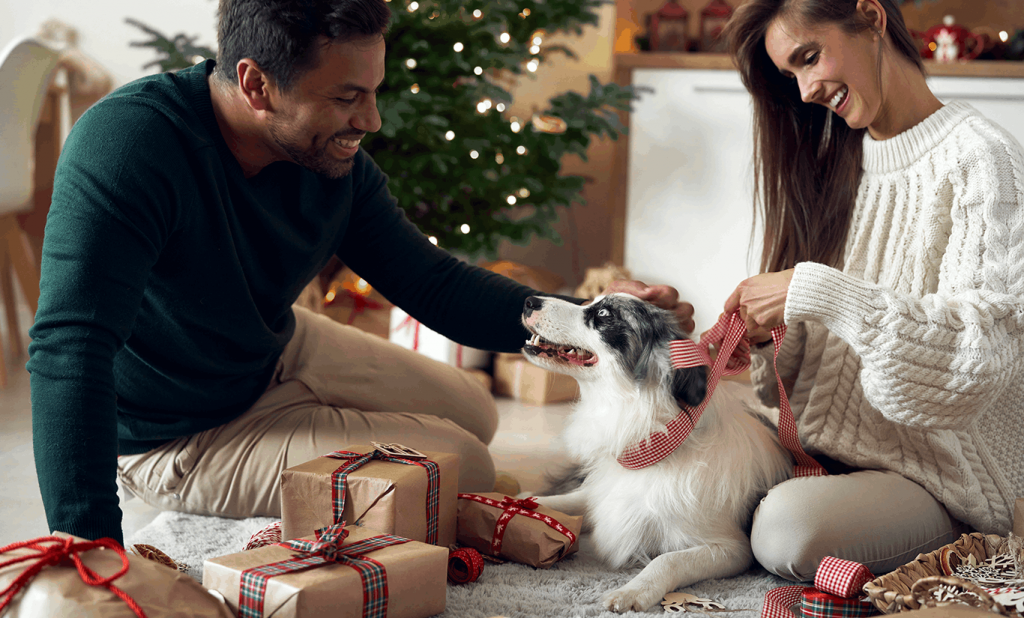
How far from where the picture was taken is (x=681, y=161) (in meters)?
3.36

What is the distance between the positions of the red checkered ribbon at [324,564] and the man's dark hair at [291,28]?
28.9 inches

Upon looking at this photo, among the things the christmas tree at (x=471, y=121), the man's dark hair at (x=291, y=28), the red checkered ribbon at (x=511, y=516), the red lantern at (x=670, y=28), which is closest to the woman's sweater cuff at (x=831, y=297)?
the red checkered ribbon at (x=511, y=516)

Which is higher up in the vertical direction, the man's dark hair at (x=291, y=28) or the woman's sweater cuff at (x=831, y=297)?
the man's dark hair at (x=291, y=28)

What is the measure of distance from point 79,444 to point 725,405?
3.59ft

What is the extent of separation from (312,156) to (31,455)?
1364 millimetres

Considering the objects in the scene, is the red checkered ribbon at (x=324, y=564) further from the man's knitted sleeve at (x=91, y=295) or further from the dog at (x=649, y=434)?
the dog at (x=649, y=434)

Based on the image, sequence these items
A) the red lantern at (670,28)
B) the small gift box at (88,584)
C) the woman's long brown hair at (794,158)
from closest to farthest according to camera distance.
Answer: the small gift box at (88,584), the woman's long brown hair at (794,158), the red lantern at (670,28)

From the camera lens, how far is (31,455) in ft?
7.22

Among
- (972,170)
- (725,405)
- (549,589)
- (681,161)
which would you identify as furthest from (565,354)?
(681,161)

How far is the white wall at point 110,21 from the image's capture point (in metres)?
4.07

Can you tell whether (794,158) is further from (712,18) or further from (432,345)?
(712,18)

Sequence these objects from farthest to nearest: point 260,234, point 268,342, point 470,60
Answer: point 470,60 → point 268,342 → point 260,234

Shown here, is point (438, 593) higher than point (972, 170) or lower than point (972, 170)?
lower

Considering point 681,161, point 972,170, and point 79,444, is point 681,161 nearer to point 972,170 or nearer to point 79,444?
point 972,170
